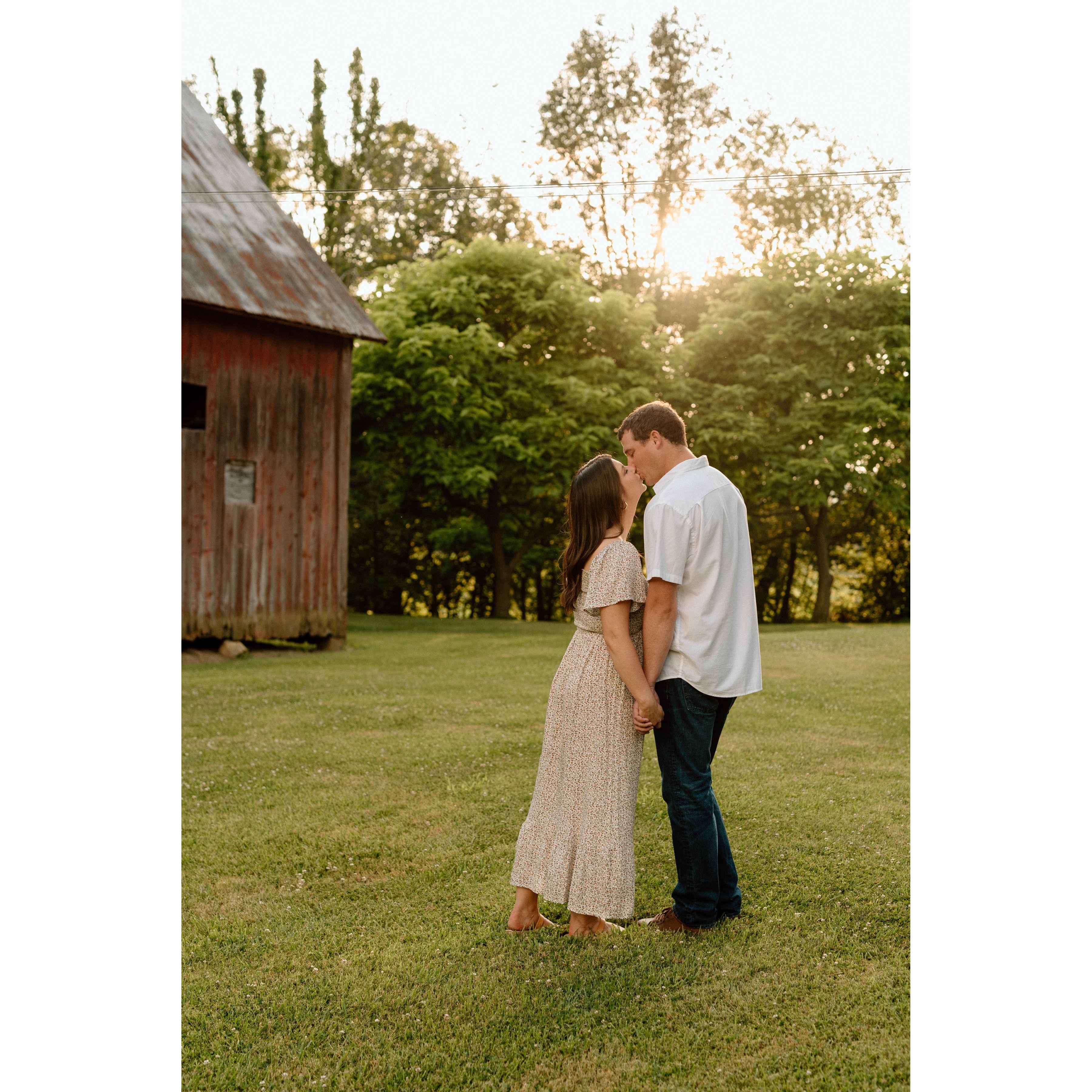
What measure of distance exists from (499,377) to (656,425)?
19304 mm

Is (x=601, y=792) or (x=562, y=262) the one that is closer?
(x=601, y=792)

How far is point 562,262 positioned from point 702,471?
20662mm

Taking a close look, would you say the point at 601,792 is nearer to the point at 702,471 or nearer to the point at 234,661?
the point at 702,471

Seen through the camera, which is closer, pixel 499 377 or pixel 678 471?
pixel 678 471

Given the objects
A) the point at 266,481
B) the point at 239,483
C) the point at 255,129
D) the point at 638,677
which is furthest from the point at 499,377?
the point at 638,677

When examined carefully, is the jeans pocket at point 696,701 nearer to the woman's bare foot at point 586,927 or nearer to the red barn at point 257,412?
the woman's bare foot at point 586,927

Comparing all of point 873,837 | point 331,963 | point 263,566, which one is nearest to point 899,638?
point 263,566

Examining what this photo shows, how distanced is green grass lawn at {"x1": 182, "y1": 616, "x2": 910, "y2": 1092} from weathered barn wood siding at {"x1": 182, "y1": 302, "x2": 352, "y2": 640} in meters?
5.76

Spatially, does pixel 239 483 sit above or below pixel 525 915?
above

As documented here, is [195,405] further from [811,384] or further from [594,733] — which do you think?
[811,384]

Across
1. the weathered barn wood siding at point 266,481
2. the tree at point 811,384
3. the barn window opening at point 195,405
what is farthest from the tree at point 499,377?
the barn window opening at point 195,405

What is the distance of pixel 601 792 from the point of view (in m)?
4.14

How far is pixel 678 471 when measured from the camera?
167 inches

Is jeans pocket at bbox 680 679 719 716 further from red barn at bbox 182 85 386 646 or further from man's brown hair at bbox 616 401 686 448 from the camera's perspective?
red barn at bbox 182 85 386 646
